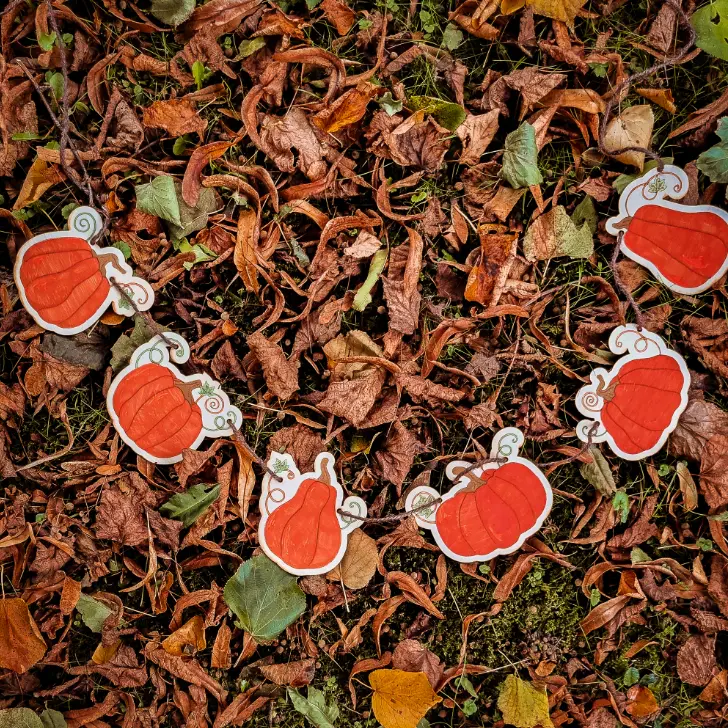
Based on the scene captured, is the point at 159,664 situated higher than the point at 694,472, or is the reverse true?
the point at 694,472

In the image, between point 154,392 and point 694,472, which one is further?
point 694,472

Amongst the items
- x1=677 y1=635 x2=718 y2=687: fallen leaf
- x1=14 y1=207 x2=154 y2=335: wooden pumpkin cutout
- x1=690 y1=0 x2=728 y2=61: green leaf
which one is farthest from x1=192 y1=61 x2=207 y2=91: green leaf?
x1=677 y1=635 x2=718 y2=687: fallen leaf

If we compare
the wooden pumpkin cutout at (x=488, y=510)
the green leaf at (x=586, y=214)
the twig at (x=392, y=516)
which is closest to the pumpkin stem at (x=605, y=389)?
the wooden pumpkin cutout at (x=488, y=510)

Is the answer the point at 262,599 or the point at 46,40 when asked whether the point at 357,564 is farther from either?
the point at 46,40

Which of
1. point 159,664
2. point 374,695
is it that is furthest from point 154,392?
point 374,695

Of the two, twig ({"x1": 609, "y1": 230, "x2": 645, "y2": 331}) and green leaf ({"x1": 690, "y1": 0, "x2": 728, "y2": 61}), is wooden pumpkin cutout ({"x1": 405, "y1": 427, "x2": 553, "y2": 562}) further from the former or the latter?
green leaf ({"x1": 690, "y1": 0, "x2": 728, "y2": 61})

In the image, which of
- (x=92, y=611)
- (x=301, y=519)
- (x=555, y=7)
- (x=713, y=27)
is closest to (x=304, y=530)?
(x=301, y=519)

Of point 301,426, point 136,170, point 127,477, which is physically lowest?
point 127,477

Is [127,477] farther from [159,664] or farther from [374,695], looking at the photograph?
[374,695]
